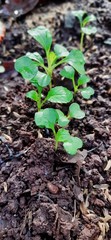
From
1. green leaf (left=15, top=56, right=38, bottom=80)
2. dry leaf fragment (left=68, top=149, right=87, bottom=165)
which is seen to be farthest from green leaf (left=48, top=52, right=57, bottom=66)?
dry leaf fragment (left=68, top=149, right=87, bottom=165)

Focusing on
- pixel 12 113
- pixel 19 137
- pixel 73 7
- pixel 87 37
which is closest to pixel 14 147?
pixel 19 137

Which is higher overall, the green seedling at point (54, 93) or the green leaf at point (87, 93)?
the green seedling at point (54, 93)

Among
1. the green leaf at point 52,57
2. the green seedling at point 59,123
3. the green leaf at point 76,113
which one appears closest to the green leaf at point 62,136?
the green seedling at point 59,123

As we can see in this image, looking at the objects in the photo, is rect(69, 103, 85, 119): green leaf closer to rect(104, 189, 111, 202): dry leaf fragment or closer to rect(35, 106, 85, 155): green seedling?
rect(35, 106, 85, 155): green seedling

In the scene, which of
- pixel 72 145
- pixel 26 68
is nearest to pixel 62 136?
pixel 72 145

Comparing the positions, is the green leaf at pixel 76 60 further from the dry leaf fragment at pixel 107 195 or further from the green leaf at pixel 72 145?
the dry leaf fragment at pixel 107 195

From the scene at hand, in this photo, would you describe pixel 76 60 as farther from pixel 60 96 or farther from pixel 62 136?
pixel 62 136

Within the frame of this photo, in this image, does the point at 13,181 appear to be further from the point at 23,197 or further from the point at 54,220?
the point at 54,220

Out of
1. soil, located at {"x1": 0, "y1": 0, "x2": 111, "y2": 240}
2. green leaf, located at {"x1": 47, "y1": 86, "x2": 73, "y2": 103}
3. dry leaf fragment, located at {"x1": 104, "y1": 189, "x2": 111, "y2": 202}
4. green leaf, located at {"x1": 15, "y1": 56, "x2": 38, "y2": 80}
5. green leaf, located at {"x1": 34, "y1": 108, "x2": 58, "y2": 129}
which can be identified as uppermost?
green leaf, located at {"x1": 15, "y1": 56, "x2": 38, "y2": 80}
